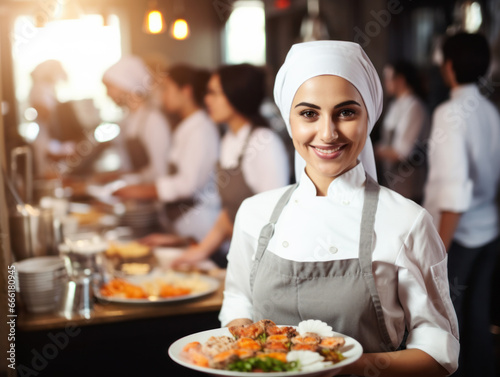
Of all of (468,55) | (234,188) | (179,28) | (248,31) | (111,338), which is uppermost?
(248,31)

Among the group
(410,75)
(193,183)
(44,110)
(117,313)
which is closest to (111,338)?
(117,313)

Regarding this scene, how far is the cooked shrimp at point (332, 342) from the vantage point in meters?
1.38

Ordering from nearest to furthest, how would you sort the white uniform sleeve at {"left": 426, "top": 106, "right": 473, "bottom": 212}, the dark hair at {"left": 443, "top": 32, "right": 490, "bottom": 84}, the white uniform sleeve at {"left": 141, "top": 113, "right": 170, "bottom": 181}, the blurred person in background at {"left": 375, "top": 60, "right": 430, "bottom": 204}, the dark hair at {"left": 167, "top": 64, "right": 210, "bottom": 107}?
the white uniform sleeve at {"left": 426, "top": 106, "right": 473, "bottom": 212} → the dark hair at {"left": 443, "top": 32, "right": 490, "bottom": 84} → the dark hair at {"left": 167, "top": 64, "right": 210, "bottom": 107} → the white uniform sleeve at {"left": 141, "top": 113, "right": 170, "bottom": 181} → the blurred person in background at {"left": 375, "top": 60, "right": 430, "bottom": 204}

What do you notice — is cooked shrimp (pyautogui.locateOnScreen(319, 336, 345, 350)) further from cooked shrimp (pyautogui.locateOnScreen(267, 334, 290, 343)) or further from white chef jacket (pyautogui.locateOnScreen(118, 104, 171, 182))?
white chef jacket (pyautogui.locateOnScreen(118, 104, 171, 182))

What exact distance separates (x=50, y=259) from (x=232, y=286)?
1023 millimetres

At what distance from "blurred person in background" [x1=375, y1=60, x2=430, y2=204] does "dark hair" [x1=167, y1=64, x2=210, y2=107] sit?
1.95 m

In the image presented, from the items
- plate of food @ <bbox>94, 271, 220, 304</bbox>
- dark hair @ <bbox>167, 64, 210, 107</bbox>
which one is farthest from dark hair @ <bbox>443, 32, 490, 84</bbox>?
dark hair @ <bbox>167, 64, 210, 107</bbox>

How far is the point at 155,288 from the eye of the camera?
101 inches

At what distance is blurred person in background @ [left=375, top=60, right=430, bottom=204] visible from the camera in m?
5.89

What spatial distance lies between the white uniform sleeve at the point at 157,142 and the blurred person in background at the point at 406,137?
6.67 ft

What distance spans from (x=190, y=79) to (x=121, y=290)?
2514 mm

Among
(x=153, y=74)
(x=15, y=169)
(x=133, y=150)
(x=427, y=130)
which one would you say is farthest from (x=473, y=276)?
(x=153, y=74)

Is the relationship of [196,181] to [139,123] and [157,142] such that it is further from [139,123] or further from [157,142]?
[139,123]

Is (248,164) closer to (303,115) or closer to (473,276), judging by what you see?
(473,276)
